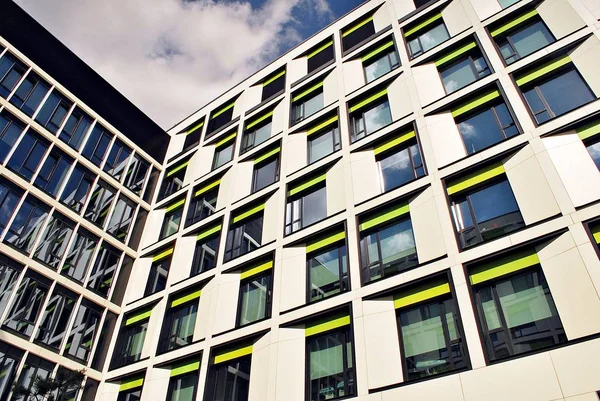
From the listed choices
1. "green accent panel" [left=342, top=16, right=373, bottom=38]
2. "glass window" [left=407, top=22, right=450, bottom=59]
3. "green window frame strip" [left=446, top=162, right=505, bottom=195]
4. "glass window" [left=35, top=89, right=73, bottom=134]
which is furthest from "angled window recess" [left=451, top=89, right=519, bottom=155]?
"glass window" [left=35, top=89, right=73, bottom=134]

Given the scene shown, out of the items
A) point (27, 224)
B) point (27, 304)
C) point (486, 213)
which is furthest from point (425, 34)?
point (27, 304)

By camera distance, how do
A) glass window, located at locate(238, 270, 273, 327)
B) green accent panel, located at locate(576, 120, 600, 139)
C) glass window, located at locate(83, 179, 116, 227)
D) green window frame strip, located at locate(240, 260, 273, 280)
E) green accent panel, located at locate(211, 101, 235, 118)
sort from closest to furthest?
1. green accent panel, located at locate(576, 120, 600, 139)
2. glass window, located at locate(238, 270, 273, 327)
3. green window frame strip, located at locate(240, 260, 273, 280)
4. glass window, located at locate(83, 179, 116, 227)
5. green accent panel, located at locate(211, 101, 235, 118)

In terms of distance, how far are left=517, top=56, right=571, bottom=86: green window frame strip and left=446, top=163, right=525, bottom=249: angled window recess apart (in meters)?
3.96

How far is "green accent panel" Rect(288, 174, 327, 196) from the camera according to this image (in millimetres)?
21266

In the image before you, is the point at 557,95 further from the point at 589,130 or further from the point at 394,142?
the point at 394,142

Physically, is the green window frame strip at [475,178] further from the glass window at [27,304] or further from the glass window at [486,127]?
the glass window at [27,304]

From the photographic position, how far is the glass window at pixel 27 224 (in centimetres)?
2159

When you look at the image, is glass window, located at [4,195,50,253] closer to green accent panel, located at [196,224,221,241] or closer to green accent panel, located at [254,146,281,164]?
green accent panel, located at [196,224,221,241]

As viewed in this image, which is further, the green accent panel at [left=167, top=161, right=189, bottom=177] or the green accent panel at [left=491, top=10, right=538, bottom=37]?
the green accent panel at [left=167, top=161, right=189, bottom=177]

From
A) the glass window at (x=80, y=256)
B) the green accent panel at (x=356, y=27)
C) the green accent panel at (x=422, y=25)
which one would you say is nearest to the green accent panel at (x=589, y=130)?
the green accent panel at (x=422, y=25)

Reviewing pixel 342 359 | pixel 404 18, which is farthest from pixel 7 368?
pixel 404 18

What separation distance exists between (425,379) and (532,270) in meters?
4.36

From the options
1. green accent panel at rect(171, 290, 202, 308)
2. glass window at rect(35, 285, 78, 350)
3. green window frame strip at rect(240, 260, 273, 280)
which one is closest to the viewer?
green window frame strip at rect(240, 260, 273, 280)

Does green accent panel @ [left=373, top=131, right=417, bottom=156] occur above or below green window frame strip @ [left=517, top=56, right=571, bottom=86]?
below
